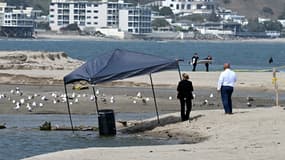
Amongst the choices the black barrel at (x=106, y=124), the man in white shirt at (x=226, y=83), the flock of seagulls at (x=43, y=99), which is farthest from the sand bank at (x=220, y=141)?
the flock of seagulls at (x=43, y=99)

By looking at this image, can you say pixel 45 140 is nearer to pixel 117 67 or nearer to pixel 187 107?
pixel 117 67

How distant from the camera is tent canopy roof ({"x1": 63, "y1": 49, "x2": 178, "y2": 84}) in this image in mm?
24359

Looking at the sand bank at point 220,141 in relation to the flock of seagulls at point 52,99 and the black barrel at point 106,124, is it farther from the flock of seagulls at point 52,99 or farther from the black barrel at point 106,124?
the flock of seagulls at point 52,99

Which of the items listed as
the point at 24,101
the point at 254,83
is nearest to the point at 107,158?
the point at 24,101

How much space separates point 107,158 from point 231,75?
7715 millimetres

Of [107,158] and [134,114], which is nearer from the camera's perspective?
[107,158]

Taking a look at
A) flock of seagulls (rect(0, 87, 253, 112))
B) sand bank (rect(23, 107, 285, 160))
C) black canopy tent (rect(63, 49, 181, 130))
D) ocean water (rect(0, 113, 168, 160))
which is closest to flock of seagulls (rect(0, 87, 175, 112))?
flock of seagulls (rect(0, 87, 253, 112))

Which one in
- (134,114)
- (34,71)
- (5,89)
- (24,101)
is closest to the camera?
(134,114)

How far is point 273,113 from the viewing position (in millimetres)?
25328

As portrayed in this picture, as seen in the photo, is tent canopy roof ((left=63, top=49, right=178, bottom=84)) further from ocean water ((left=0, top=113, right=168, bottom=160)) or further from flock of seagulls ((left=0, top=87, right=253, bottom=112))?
flock of seagulls ((left=0, top=87, right=253, bottom=112))

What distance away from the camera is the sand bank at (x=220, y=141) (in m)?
18.4

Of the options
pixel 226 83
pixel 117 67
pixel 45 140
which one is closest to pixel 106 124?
pixel 117 67

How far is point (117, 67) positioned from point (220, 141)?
13.9 feet

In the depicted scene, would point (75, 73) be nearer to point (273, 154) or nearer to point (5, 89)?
point (273, 154)
